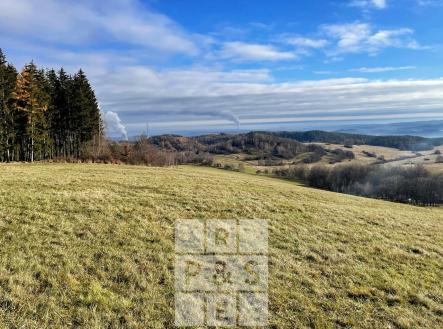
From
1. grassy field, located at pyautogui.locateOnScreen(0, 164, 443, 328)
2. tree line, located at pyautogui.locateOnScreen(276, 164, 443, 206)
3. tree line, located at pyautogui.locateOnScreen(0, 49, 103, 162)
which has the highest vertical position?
tree line, located at pyautogui.locateOnScreen(0, 49, 103, 162)

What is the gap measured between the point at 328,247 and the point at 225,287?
5803mm

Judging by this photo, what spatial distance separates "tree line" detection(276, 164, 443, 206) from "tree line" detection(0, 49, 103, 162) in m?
88.1

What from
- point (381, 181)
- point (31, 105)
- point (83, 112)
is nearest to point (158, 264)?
point (31, 105)

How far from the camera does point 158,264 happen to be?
379 inches

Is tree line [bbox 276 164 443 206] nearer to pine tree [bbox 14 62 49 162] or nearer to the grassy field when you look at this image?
pine tree [bbox 14 62 49 162]

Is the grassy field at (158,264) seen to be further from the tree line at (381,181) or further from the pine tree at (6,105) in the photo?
the tree line at (381,181)

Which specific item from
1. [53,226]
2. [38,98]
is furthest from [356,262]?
[38,98]

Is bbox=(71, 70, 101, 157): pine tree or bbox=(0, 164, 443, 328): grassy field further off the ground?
bbox=(71, 70, 101, 157): pine tree

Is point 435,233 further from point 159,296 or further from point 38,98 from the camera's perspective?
point 38,98

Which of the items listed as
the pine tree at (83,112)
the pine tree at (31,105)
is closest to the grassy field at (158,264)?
the pine tree at (31,105)

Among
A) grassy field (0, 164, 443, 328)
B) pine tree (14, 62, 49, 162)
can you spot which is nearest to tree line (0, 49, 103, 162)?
pine tree (14, 62, 49, 162)

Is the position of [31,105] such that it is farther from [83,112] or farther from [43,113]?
[83,112]

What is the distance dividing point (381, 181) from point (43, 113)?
116468 mm

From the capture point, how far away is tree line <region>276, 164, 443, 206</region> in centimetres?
11114
